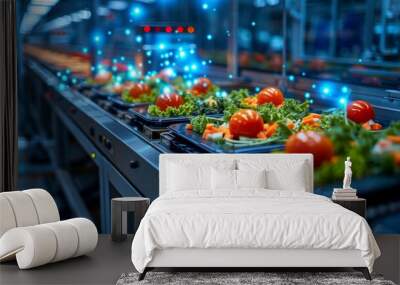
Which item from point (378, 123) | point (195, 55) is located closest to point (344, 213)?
point (378, 123)

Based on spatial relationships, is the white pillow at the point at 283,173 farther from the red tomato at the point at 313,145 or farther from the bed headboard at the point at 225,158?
the red tomato at the point at 313,145

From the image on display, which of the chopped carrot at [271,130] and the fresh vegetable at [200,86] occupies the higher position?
the fresh vegetable at [200,86]

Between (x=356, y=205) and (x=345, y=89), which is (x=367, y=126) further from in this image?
(x=356, y=205)

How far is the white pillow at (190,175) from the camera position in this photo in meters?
4.61

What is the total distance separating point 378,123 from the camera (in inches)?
191

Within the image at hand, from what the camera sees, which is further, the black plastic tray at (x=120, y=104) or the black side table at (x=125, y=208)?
the black plastic tray at (x=120, y=104)

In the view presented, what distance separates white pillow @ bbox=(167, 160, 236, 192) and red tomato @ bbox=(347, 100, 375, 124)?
94 centimetres

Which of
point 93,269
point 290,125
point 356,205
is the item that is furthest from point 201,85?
point 93,269

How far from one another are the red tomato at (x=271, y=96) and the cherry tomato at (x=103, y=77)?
123 centimetres

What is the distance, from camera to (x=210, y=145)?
4.97 m

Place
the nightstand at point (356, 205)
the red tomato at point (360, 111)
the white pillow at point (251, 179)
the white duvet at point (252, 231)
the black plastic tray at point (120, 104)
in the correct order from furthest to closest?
1. the black plastic tray at point (120, 104)
2. the red tomato at point (360, 111)
3. the nightstand at point (356, 205)
4. the white pillow at point (251, 179)
5. the white duvet at point (252, 231)

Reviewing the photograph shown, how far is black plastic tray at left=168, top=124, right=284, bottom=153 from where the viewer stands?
15.9 feet

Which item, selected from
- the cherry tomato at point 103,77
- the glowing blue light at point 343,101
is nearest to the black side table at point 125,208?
the cherry tomato at point 103,77

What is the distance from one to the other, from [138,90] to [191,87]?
42 centimetres
